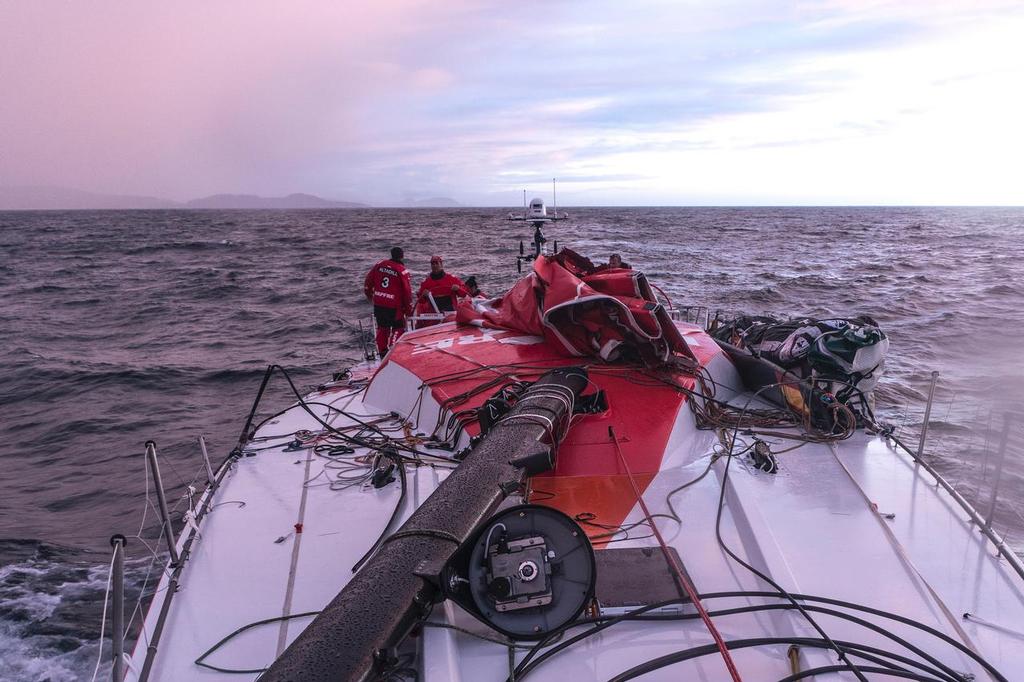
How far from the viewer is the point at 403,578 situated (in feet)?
7.51

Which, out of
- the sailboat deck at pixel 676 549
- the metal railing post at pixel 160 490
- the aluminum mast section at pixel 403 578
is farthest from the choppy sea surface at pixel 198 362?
the aluminum mast section at pixel 403 578

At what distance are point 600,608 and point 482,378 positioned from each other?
265 cm

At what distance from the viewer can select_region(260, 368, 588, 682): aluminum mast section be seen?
77.4 inches

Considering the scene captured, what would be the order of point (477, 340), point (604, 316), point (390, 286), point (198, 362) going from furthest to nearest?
point (198, 362) → point (390, 286) → point (477, 340) → point (604, 316)

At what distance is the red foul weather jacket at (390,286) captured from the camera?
894 centimetres

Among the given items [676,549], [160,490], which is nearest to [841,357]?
[676,549]

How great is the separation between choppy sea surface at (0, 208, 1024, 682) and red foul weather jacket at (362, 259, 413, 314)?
280 cm

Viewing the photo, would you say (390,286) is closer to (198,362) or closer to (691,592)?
(198,362)

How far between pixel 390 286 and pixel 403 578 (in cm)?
708

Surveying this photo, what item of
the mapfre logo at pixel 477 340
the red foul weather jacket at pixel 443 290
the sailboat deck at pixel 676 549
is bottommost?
the sailboat deck at pixel 676 549

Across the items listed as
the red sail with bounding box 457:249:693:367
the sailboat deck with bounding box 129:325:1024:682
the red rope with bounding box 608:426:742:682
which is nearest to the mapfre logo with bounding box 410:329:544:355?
the red sail with bounding box 457:249:693:367

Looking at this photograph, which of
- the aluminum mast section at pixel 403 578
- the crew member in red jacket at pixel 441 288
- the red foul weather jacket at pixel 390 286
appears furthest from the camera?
the crew member in red jacket at pixel 441 288

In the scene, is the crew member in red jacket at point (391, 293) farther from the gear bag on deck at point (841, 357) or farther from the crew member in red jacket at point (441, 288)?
the gear bag on deck at point (841, 357)

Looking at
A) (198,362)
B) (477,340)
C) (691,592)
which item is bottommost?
(198,362)
